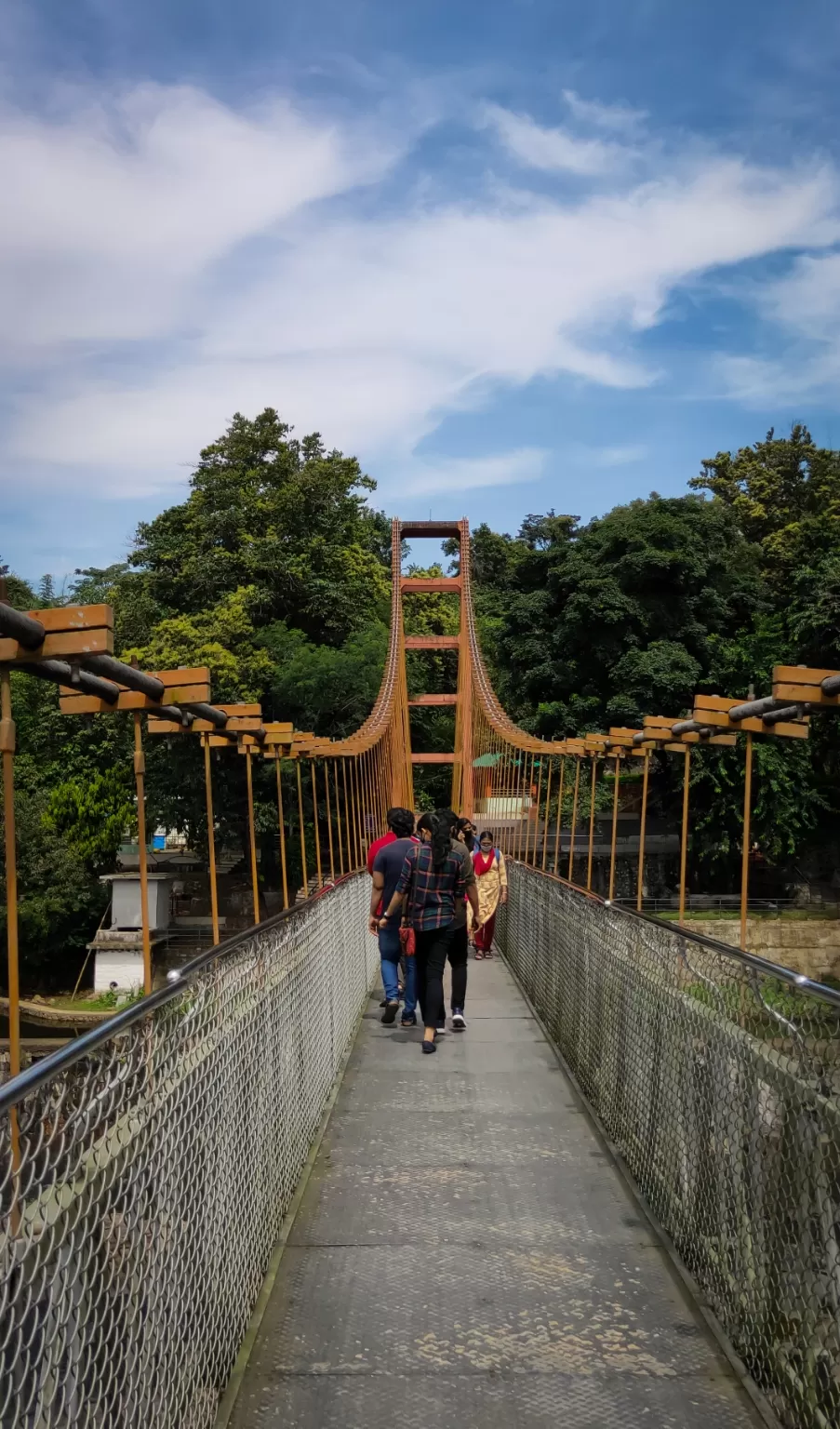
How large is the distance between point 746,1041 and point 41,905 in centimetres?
2283

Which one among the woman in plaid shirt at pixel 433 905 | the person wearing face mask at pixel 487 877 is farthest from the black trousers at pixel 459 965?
the person wearing face mask at pixel 487 877

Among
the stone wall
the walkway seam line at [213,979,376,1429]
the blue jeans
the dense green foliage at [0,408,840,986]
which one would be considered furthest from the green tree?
the walkway seam line at [213,979,376,1429]

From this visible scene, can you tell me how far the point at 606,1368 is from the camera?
2355mm

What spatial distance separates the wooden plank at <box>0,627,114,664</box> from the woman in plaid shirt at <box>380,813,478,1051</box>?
10.3 ft

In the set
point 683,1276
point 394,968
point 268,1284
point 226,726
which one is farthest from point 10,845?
point 394,968

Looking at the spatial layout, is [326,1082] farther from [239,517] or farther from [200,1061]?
[239,517]

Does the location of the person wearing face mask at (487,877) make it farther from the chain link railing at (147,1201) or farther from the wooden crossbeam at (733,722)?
the chain link railing at (147,1201)

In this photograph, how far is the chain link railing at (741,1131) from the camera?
2.04 meters

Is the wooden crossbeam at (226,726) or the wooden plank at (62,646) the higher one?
the wooden plank at (62,646)

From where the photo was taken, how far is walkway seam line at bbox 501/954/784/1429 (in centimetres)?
224

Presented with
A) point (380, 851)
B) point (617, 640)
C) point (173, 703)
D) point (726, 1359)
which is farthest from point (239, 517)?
point (726, 1359)

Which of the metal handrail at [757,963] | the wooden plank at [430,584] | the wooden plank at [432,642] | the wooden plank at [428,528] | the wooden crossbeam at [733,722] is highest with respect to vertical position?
the wooden plank at [428,528]

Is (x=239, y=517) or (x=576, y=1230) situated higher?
(x=239, y=517)

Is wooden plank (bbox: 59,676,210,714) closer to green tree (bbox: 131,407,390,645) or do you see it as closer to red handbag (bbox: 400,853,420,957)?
red handbag (bbox: 400,853,420,957)
